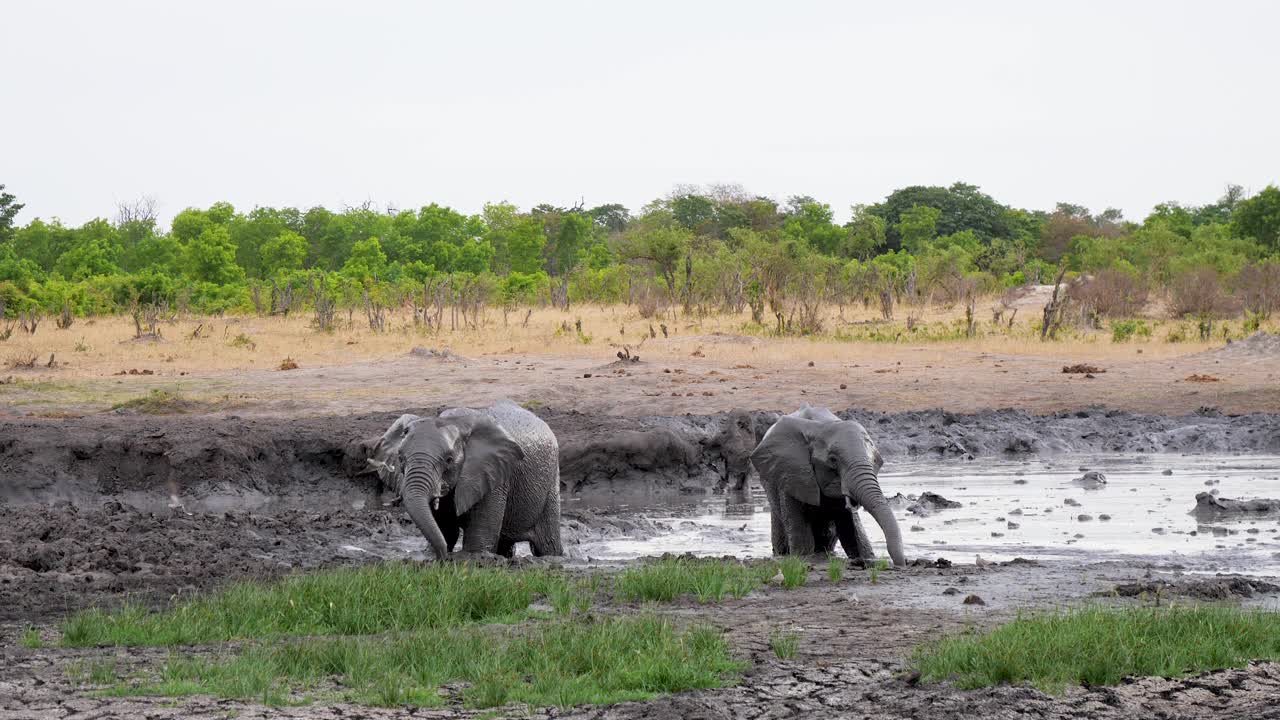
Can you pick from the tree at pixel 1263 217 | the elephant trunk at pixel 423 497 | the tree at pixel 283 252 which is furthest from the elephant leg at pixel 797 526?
the tree at pixel 283 252

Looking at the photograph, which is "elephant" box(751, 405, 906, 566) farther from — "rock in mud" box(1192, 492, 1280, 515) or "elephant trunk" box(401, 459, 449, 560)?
"rock in mud" box(1192, 492, 1280, 515)

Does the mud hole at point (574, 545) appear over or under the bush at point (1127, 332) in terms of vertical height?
under

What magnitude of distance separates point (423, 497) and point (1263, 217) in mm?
45420

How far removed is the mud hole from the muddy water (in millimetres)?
726

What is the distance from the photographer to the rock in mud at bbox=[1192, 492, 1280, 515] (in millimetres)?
12281

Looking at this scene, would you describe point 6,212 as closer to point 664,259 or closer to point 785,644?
point 664,259

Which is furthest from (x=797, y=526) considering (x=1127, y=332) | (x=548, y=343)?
(x=1127, y=332)

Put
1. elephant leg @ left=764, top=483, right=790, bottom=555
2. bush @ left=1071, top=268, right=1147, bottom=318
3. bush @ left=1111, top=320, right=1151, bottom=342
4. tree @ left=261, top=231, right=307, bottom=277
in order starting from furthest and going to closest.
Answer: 1. tree @ left=261, top=231, right=307, bottom=277
2. bush @ left=1071, top=268, right=1147, bottom=318
3. bush @ left=1111, top=320, right=1151, bottom=342
4. elephant leg @ left=764, top=483, right=790, bottom=555

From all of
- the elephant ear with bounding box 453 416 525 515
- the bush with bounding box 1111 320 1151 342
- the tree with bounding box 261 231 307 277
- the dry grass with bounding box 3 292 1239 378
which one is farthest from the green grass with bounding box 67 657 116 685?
the tree with bounding box 261 231 307 277

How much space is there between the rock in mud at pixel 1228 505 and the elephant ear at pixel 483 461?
592 centimetres

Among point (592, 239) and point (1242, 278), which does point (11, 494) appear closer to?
point (1242, 278)

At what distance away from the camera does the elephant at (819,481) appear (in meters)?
9.45

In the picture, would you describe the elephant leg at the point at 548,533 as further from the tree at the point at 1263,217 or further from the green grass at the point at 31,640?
the tree at the point at 1263,217

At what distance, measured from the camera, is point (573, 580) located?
28.7 feet
